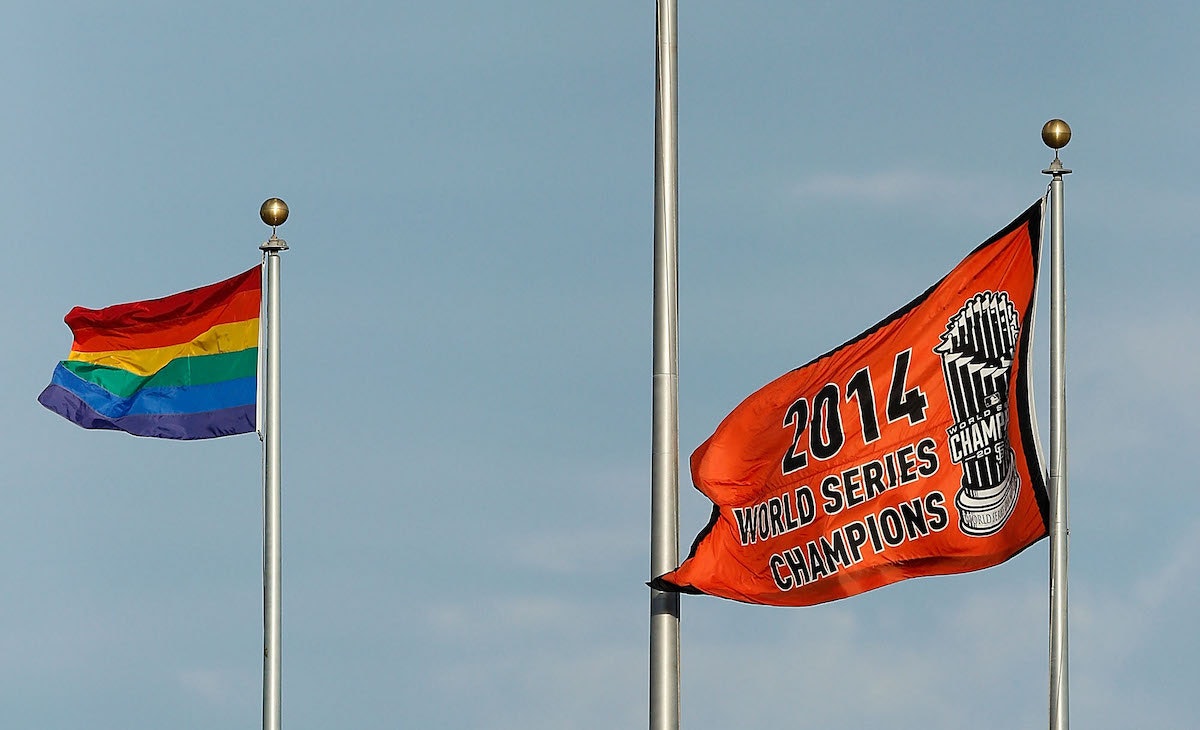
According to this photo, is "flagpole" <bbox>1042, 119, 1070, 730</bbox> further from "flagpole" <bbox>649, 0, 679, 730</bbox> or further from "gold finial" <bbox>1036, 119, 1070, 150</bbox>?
"flagpole" <bbox>649, 0, 679, 730</bbox>

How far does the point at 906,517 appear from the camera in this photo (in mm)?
20219

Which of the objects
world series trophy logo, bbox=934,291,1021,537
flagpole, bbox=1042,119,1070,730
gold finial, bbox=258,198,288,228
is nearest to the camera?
flagpole, bbox=1042,119,1070,730

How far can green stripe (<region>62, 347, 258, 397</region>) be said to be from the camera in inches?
935

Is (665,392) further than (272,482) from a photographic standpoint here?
No

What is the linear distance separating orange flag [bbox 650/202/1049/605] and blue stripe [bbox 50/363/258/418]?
544 centimetres

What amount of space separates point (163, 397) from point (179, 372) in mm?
324

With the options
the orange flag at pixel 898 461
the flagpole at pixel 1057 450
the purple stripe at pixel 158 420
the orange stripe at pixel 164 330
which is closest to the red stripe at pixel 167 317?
the orange stripe at pixel 164 330

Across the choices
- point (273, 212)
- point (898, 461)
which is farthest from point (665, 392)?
point (273, 212)

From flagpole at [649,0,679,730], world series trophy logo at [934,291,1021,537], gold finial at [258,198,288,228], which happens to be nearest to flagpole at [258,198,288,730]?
gold finial at [258,198,288,228]

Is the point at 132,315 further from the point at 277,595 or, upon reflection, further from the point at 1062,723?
the point at 1062,723

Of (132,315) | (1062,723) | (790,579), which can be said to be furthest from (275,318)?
(1062,723)

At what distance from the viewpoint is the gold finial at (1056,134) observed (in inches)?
790

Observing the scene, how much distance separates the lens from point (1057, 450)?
19.3 m

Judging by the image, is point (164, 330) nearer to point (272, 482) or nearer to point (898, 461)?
point (272, 482)
